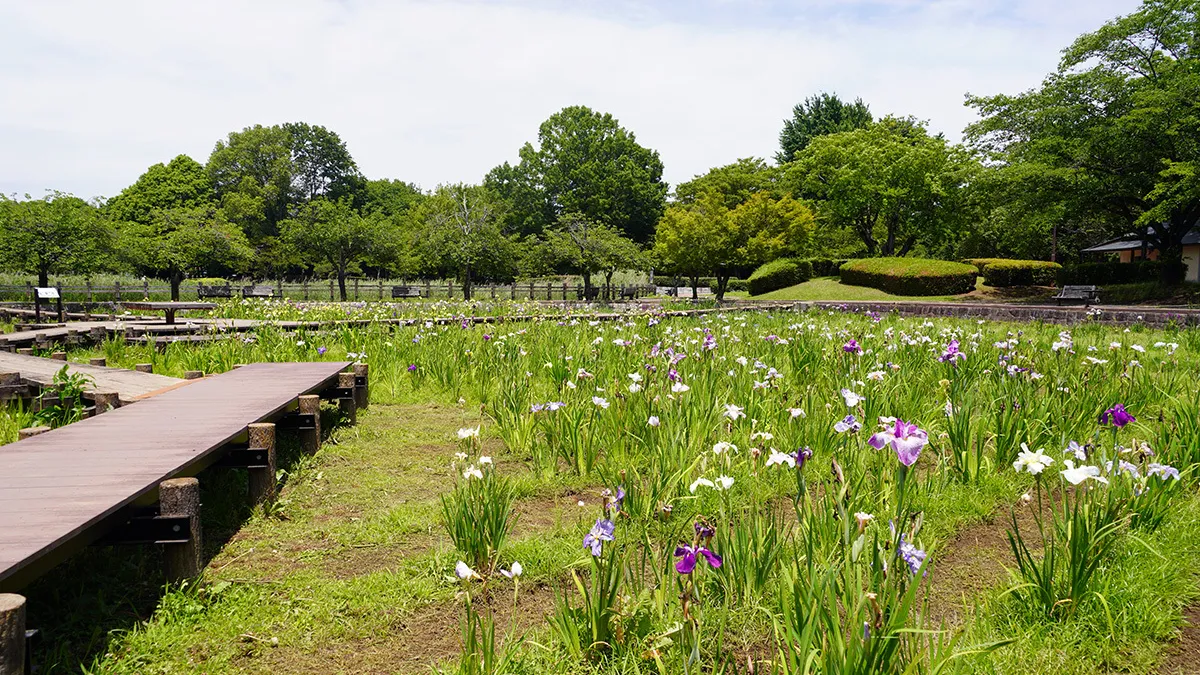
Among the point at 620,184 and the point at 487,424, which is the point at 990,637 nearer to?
the point at 487,424

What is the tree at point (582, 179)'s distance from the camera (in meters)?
53.2

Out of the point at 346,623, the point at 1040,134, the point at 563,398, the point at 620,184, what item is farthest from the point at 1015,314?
the point at 620,184

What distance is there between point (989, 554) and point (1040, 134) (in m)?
23.8

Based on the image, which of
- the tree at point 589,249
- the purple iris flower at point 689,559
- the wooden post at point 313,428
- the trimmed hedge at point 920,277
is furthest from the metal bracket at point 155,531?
the trimmed hedge at point 920,277

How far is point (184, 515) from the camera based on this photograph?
2717mm

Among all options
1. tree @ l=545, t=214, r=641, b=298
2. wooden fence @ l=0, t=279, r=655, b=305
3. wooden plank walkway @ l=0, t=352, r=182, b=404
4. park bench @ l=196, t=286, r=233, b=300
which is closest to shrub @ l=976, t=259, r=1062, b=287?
tree @ l=545, t=214, r=641, b=298

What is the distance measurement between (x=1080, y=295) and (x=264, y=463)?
23118 mm

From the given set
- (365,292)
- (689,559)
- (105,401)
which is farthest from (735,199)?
(689,559)

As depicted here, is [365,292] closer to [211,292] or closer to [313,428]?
[211,292]

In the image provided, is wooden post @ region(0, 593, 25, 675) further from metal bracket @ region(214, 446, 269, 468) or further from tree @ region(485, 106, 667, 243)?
tree @ region(485, 106, 667, 243)

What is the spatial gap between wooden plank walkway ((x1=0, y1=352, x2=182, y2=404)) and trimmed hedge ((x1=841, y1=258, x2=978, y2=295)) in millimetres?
24265

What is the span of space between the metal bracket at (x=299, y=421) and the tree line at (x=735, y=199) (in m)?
19.7

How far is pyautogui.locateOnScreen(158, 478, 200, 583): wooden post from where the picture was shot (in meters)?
2.71

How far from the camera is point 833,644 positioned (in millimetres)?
1781
